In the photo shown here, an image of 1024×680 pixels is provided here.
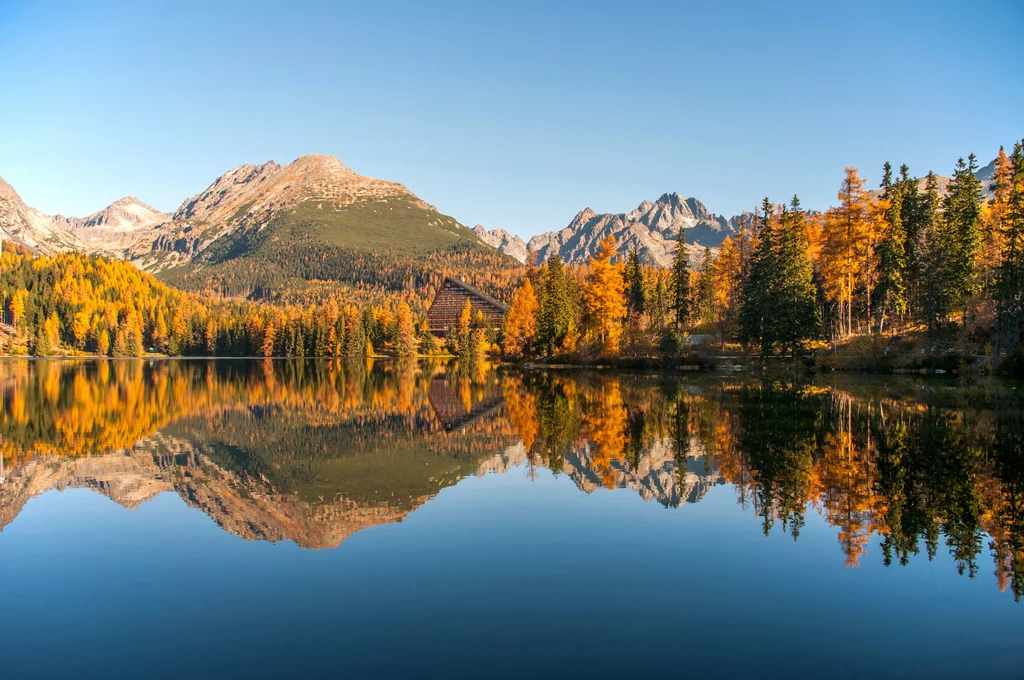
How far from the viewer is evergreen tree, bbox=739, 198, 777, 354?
8212 cm

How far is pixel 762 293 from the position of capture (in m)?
83.0

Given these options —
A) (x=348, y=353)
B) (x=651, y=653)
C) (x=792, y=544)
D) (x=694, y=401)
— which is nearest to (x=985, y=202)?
(x=694, y=401)

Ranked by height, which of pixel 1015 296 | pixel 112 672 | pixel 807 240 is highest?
pixel 807 240

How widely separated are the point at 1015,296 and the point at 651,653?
69366mm

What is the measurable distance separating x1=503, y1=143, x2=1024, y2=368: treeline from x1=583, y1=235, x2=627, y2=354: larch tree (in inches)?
7.2

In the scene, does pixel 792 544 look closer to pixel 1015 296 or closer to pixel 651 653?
pixel 651 653

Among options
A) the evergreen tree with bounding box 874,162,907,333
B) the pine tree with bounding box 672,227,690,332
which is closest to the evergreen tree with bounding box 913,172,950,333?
the evergreen tree with bounding box 874,162,907,333

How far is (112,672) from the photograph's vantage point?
1030 centimetres

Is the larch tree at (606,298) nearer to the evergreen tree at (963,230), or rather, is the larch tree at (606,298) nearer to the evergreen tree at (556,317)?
the evergreen tree at (556,317)

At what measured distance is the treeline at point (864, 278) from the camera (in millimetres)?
71931

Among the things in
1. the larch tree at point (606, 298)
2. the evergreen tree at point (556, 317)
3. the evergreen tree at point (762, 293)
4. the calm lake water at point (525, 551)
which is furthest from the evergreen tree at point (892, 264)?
the calm lake water at point (525, 551)

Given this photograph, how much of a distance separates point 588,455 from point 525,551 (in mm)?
12569

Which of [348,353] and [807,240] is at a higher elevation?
[807,240]

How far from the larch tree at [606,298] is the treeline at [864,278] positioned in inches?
7.2
